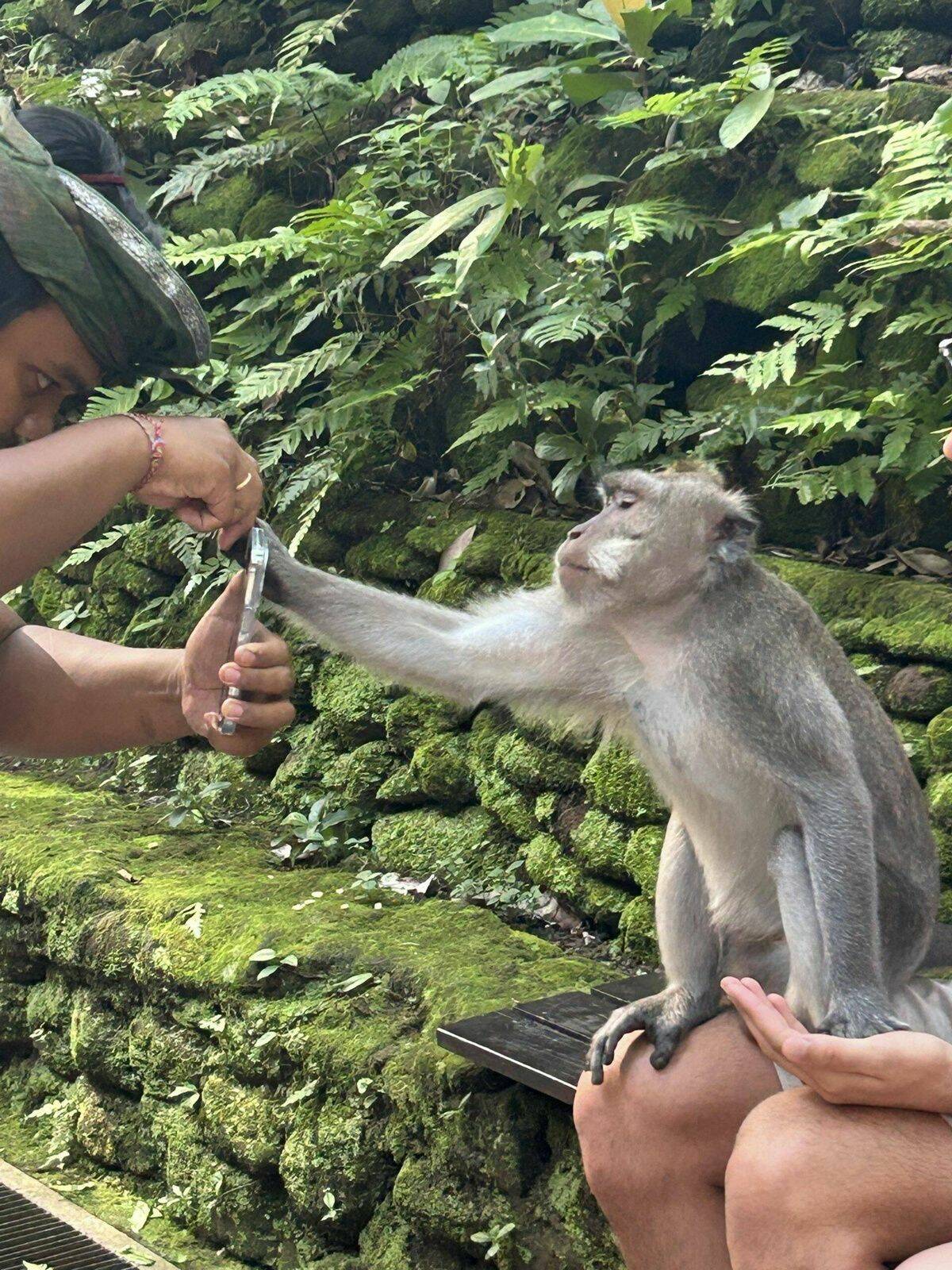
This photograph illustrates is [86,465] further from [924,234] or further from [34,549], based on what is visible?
[924,234]

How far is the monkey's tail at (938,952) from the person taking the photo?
297 centimetres

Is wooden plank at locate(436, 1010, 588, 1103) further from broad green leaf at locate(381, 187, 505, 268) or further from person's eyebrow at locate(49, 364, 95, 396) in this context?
broad green leaf at locate(381, 187, 505, 268)

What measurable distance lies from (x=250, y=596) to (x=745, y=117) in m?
2.71

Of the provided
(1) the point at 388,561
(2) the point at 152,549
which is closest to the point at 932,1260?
(1) the point at 388,561

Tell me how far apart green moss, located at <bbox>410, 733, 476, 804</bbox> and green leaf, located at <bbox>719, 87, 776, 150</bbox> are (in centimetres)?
208

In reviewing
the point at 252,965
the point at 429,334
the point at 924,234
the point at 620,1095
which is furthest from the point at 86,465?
the point at 429,334

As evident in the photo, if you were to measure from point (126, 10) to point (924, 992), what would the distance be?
270 inches

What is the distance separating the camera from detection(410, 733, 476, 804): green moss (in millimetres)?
4566

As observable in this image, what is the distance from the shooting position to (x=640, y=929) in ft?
12.6

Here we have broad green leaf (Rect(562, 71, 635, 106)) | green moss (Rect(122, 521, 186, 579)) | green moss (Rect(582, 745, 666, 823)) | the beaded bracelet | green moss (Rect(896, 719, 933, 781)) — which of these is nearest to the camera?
the beaded bracelet

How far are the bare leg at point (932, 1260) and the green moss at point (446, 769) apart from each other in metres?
2.67

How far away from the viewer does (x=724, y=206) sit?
16.4 ft

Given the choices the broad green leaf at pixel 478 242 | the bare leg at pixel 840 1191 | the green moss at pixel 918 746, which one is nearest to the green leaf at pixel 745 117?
the broad green leaf at pixel 478 242

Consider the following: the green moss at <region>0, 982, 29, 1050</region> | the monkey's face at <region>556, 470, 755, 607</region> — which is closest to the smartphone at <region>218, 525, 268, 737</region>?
the monkey's face at <region>556, 470, 755, 607</region>
